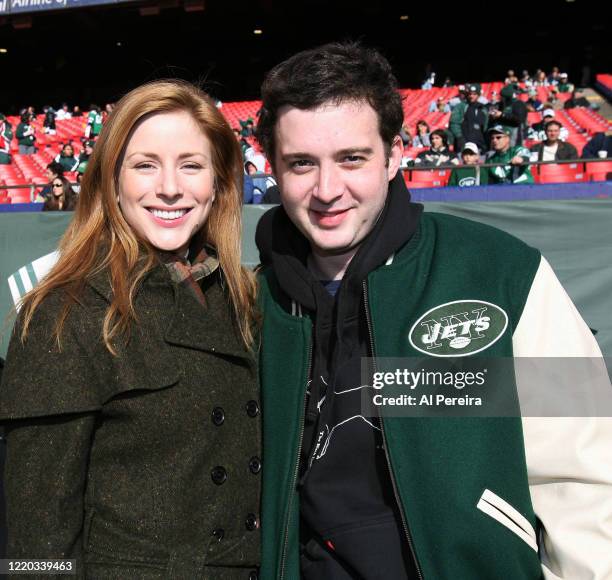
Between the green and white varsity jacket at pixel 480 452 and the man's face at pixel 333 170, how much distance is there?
144mm

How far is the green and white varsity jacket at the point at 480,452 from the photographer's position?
1.45 m

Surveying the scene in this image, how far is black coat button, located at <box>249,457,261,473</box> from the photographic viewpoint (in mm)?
1683

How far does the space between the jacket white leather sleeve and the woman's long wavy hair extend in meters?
0.74

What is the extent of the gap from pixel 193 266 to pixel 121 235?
9.2 inches

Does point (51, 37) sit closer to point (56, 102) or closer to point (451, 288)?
point (56, 102)

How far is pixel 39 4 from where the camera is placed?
20453 millimetres

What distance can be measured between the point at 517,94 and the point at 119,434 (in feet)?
60.5

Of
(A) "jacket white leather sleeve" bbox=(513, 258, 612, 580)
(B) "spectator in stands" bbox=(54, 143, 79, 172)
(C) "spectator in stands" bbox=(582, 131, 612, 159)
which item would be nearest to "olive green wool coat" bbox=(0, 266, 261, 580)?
(A) "jacket white leather sleeve" bbox=(513, 258, 612, 580)

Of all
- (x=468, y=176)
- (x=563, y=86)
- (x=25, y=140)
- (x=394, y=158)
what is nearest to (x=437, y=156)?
(x=468, y=176)

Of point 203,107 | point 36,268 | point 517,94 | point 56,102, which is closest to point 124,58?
point 56,102

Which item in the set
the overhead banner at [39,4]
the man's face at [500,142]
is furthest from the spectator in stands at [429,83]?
the man's face at [500,142]

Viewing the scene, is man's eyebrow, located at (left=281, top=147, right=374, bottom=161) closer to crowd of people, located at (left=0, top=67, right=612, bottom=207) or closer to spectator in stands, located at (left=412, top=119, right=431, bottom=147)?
crowd of people, located at (left=0, top=67, right=612, bottom=207)

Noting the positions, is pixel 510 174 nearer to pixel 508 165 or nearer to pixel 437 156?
pixel 508 165

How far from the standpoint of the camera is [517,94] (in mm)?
18016
